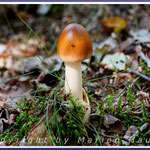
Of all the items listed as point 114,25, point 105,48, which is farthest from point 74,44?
point 114,25

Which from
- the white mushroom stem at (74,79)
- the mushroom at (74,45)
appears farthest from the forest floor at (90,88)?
the mushroom at (74,45)

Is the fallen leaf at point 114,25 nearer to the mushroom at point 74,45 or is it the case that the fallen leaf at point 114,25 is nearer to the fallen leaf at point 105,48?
the fallen leaf at point 105,48

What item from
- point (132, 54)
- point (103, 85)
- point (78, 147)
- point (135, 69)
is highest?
point (132, 54)

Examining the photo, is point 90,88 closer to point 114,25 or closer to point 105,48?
point 105,48

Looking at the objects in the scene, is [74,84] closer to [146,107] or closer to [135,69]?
[146,107]

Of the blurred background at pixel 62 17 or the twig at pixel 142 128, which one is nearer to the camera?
the twig at pixel 142 128

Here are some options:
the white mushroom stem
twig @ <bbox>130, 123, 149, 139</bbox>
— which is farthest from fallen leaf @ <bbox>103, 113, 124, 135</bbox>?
the white mushroom stem

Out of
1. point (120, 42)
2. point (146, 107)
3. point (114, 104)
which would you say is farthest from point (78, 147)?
point (120, 42)

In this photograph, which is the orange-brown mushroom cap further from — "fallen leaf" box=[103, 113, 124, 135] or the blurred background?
the blurred background
